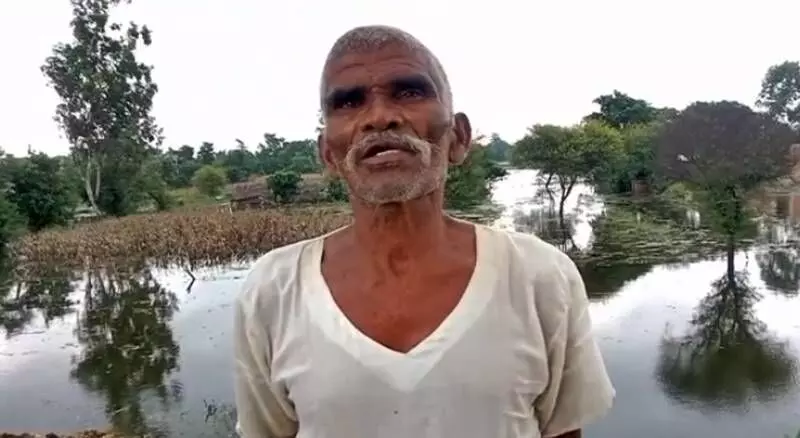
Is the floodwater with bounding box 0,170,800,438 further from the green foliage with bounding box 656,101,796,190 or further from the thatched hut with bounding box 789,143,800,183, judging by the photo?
the thatched hut with bounding box 789,143,800,183

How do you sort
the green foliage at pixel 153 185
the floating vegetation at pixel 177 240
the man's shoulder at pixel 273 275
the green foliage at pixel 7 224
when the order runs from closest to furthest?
1. the man's shoulder at pixel 273 275
2. the floating vegetation at pixel 177 240
3. the green foliage at pixel 7 224
4. the green foliage at pixel 153 185

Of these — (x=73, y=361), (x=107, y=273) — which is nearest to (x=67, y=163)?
(x=107, y=273)

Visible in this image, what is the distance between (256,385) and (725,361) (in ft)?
24.4

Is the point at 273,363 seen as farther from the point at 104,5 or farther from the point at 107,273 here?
the point at 104,5

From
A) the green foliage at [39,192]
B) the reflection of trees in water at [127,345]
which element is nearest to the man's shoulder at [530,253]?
the reflection of trees in water at [127,345]

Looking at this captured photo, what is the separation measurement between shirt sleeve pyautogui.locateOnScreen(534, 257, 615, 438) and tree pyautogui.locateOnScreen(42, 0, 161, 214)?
21165mm

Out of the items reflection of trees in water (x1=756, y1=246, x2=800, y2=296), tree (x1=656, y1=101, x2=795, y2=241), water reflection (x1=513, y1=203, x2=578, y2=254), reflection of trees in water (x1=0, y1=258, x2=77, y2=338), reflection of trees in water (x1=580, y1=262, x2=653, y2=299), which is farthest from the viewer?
water reflection (x1=513, y1=203, x2=578, y2=254)

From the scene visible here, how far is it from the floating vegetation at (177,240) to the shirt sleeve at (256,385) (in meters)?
11.3

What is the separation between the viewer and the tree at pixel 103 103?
20.1 metres

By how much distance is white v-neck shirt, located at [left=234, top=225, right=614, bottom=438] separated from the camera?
27.5 inches

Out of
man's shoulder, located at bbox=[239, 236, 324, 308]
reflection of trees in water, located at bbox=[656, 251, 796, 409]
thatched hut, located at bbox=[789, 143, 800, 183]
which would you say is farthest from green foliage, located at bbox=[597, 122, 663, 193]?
man's shoulder, located at bbox=[239, 236, 324, 308]

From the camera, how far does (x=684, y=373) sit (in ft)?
22.7

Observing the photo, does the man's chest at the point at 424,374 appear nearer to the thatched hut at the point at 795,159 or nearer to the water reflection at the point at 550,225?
the water reflection at the point at 550,225

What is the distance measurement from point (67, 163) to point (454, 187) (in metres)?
11.9
